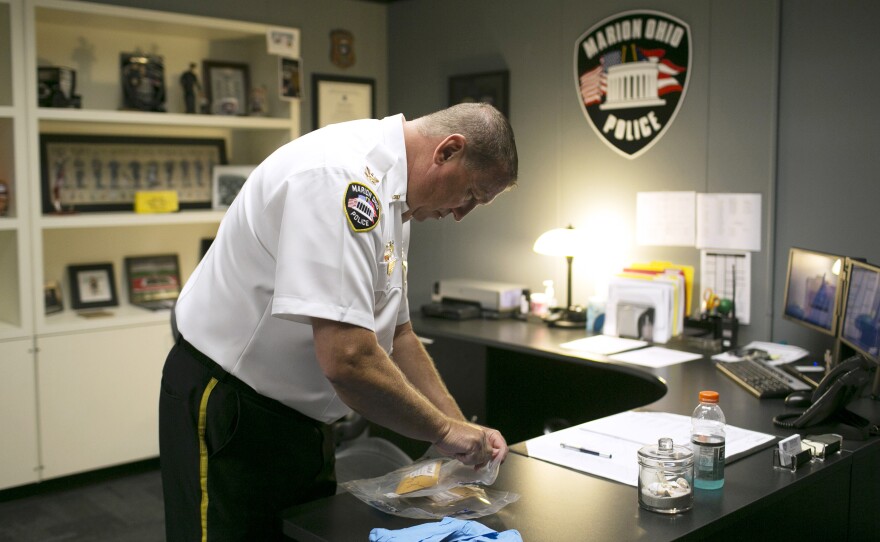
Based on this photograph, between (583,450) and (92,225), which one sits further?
(92,225)

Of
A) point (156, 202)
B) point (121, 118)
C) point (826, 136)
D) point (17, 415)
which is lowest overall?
point (17, 415)

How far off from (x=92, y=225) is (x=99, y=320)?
438 millimetres

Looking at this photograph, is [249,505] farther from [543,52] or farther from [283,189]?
[543,52]

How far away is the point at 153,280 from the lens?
4520 mm

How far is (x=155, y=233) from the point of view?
14.9 feet

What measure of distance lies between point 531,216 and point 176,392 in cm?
282

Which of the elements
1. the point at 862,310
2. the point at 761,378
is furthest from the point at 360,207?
the point at 862,310

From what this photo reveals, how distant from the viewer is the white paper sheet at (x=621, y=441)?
1956 mm

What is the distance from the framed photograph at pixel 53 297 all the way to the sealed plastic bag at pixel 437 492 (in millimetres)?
2852

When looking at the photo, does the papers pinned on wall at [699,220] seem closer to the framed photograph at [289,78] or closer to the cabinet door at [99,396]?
the framed photograph at [289,78]

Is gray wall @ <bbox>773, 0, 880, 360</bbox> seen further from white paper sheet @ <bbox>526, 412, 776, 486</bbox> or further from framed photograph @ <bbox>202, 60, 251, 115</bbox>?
framed photograph @ <bbox>202, 60, 251, 115</bbox>

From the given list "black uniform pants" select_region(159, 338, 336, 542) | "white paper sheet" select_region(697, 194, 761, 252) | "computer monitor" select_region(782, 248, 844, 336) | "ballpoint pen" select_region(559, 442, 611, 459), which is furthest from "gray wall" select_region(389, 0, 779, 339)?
"black uniform pants" select_region(159, 338, 336, 542)

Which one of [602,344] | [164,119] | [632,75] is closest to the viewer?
[602,344]

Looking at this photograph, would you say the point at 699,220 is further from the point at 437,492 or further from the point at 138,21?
the point at 138,21
